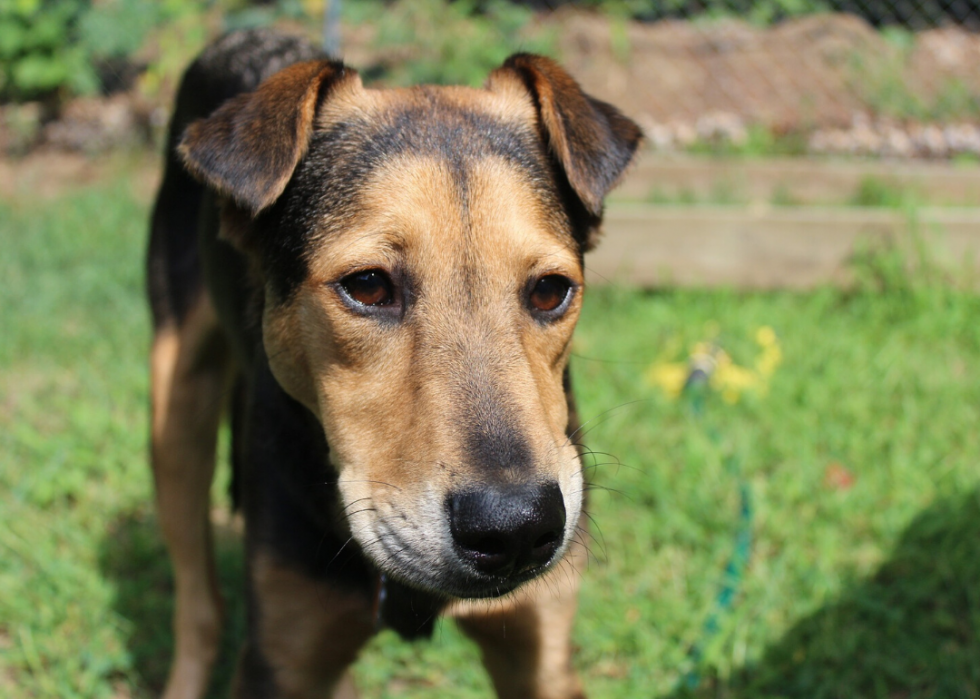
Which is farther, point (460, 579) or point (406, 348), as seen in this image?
point (406, 348)

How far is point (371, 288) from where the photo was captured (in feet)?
8.40

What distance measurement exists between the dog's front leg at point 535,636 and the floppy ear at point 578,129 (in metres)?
1.13

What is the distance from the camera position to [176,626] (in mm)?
3826

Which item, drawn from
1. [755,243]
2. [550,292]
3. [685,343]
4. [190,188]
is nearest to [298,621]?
[550,292]

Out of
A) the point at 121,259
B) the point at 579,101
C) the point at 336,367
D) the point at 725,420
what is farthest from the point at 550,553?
the point at 121,259

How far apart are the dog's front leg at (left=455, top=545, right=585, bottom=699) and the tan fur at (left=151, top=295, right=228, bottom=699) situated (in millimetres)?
1308

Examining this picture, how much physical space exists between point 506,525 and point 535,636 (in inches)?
43.0

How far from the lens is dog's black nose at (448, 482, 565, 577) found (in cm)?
210

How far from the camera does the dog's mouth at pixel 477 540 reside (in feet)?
6.92

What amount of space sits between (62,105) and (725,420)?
24.4 ft

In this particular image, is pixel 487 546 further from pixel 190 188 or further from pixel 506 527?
pixel 190 188

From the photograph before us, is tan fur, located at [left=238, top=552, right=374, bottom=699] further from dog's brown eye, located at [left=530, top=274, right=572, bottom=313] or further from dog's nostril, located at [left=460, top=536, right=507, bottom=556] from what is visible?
dog's brown eye, located at [left=530, top=274, right=572, bottom=313]

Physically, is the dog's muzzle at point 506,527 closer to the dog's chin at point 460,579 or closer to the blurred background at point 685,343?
the dog's chin at point 460,579

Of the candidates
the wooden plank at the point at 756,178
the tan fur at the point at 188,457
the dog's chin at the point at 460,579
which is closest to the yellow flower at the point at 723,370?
the wooden plank at the point at 756,178
